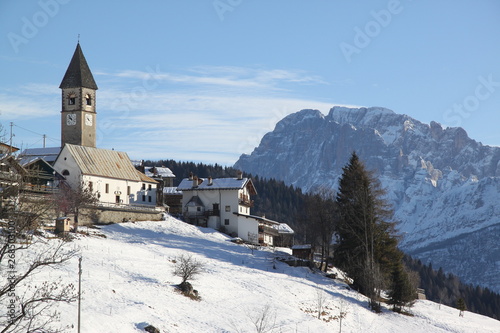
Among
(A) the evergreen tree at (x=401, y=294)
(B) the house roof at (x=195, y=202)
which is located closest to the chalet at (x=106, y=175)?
(B) the house roof at (x=195, y=202)

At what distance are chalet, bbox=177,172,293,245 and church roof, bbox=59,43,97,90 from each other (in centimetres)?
1843

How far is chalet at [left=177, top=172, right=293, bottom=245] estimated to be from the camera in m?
95.7

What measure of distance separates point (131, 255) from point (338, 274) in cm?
2973

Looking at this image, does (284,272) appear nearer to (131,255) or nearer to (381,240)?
(381,240)

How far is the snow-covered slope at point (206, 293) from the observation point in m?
47.1

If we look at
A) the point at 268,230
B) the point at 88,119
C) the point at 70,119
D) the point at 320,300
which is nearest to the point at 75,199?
the point at 88,119

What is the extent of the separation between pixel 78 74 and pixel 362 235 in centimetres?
4303

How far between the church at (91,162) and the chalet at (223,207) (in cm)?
484

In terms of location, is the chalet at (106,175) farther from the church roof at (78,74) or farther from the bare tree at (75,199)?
the church roof at (78,74)

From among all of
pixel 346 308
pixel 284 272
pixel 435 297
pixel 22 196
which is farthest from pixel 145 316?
pixel 435 297

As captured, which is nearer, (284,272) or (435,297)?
(284,272)

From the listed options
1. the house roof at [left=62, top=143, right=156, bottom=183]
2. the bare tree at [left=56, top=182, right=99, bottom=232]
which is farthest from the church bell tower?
the bare tree at [left=56, top=182, right=99, bottom=232]

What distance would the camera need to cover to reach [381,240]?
79500mm

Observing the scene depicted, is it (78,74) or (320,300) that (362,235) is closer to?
(320,300)
